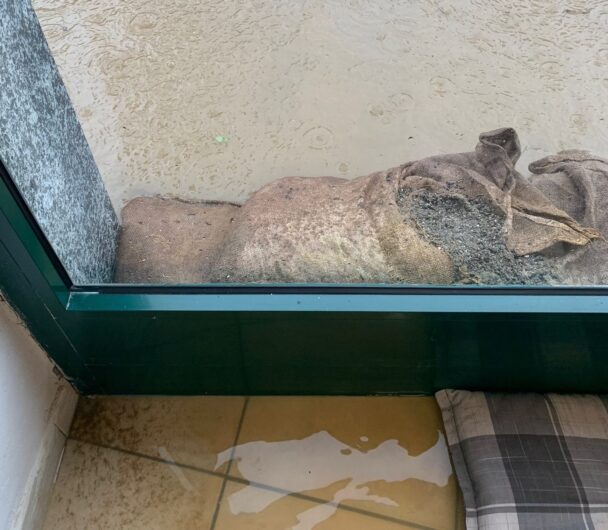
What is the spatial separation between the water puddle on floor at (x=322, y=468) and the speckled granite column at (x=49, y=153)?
54 cm

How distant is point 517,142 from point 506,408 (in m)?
0.65

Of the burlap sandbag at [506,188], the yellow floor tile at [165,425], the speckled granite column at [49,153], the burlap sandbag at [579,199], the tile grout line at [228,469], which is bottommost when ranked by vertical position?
the tile grout line at [228,469]

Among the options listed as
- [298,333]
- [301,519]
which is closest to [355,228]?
[298,333]

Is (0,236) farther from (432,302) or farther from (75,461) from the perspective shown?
(432,302)

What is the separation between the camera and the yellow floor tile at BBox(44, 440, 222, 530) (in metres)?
1.47

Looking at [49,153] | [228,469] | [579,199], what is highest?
[49,153]

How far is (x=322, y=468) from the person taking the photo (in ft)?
5.05

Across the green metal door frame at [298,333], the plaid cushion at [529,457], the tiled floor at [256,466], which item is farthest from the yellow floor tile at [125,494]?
the plaid cushion at [529,457]

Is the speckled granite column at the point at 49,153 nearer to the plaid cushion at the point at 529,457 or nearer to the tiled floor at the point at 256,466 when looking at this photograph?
the tiled floor at the point at 256,466

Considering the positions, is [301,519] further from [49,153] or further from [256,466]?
[49,153]

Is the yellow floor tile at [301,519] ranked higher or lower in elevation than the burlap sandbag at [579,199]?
lower

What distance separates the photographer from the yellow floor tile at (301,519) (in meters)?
1.46

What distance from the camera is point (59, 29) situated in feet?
6.41

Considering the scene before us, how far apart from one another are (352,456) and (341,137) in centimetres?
88
